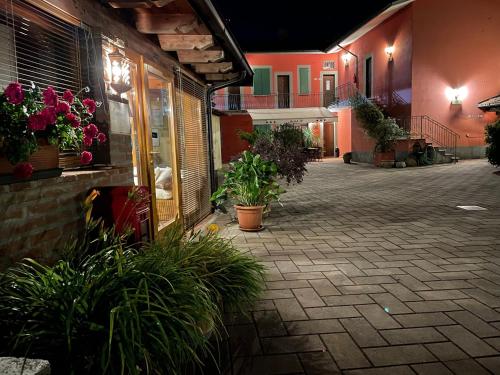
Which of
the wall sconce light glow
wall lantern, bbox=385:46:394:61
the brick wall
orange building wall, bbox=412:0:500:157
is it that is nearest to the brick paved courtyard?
the brick wall

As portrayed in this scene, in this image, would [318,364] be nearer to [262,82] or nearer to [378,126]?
[378,126]

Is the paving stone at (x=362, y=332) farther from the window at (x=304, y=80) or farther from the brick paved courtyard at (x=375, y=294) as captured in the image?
the window at (x=304, y=80)

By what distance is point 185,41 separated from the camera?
477cm

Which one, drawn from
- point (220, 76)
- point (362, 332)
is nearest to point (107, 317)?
point (362, 332)

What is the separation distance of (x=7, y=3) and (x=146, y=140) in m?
2.12

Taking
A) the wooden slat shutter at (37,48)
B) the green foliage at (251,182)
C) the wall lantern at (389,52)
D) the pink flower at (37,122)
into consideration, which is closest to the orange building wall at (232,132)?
the wall lantern at (389,52)

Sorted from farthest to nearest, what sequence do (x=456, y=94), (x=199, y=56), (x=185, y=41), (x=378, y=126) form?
(x=456, y=94), (x=378, y=126), (x=199, y=56), (x=185, y=41)

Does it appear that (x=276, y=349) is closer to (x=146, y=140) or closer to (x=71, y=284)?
(x=71, y=284)

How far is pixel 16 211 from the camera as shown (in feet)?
7.35

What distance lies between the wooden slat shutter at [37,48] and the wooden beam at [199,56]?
2.43 metres

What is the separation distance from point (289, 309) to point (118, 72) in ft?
8.77

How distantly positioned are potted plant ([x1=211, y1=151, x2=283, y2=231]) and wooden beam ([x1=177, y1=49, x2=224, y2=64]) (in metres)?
1.57

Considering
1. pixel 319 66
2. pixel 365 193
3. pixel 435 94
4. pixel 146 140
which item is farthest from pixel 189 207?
pixel 319 66

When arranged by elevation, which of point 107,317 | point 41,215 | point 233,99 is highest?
point 233,99
